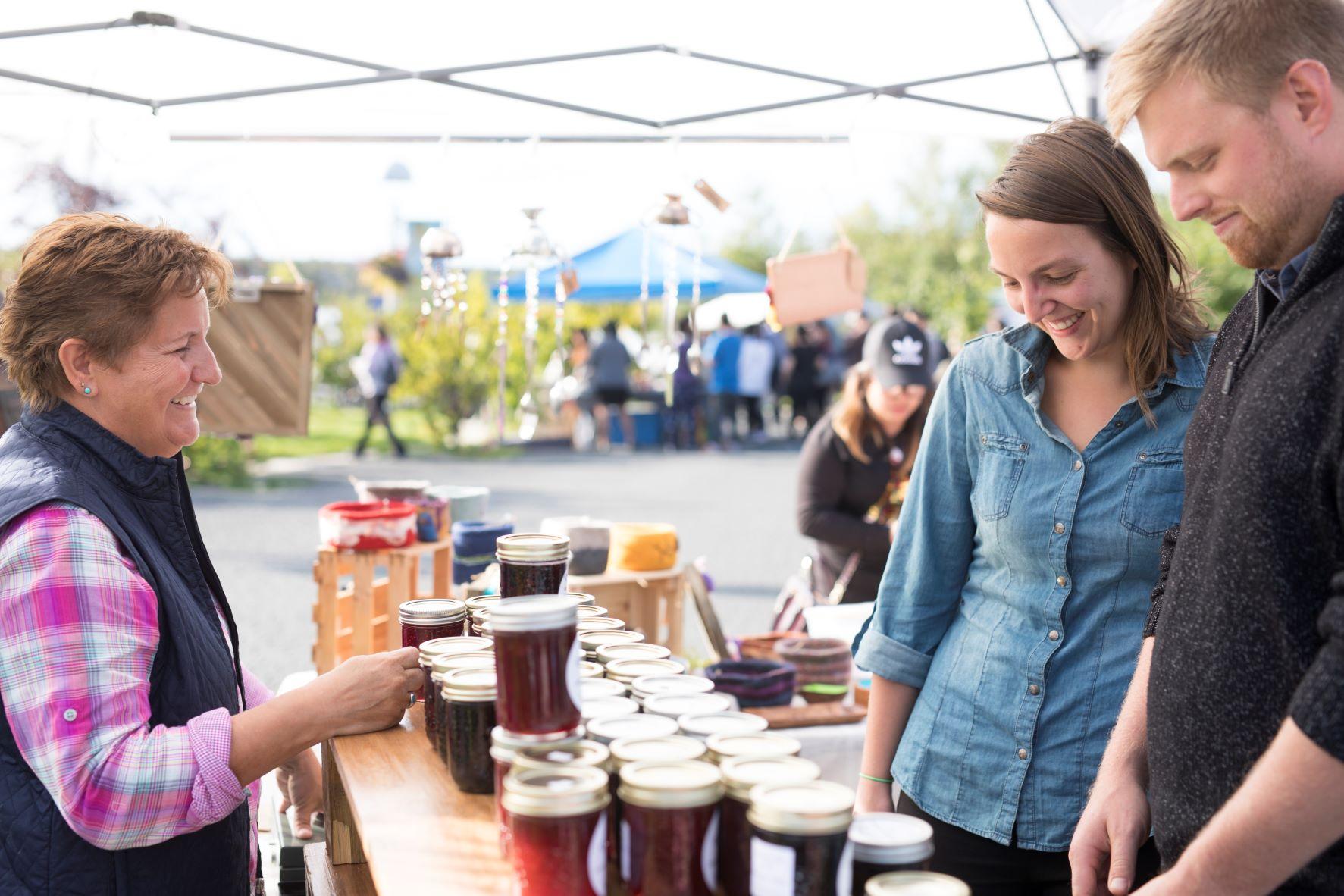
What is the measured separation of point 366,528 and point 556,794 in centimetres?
271

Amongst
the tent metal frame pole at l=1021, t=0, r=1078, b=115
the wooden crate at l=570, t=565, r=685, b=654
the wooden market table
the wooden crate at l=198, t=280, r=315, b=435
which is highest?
the tent metal frame pole at l=1021, t=0, r=1078, b=115

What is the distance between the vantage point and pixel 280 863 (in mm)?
2533

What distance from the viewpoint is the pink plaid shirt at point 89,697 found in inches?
62.7

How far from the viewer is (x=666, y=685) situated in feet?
5.12

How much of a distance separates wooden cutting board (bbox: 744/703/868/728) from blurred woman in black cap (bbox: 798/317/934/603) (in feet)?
2.31

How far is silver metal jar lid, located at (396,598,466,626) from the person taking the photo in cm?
194

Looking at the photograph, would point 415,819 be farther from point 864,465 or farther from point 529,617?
point 864,465

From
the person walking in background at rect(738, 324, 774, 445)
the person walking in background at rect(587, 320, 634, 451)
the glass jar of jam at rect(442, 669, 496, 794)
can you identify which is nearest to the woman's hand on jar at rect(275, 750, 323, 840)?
the glass jar of jam at rect(442, 669, 496, 794)

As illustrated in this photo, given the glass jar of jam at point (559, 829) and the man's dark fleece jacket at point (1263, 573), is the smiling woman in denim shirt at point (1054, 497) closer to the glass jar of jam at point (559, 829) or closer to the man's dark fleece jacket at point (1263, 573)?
the man's dark fleece jacket at point (1263, 573)

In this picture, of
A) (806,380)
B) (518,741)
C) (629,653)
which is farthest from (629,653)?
(806,380)

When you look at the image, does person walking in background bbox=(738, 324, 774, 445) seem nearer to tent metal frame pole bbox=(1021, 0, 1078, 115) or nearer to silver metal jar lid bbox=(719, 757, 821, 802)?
tent metal frame pole bbox=(1021, 0, 1078, 115)

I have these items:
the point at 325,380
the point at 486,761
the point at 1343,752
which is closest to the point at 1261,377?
the point at 1343,752

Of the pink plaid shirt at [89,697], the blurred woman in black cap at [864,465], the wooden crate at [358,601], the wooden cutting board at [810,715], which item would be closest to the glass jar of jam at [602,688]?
the pink plaid shirt at [89,697]

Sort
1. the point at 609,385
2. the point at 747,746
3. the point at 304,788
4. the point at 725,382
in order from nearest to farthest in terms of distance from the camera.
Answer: the point at 747,746
the point at 304,788
the point at 609,385
the point at 725,382
